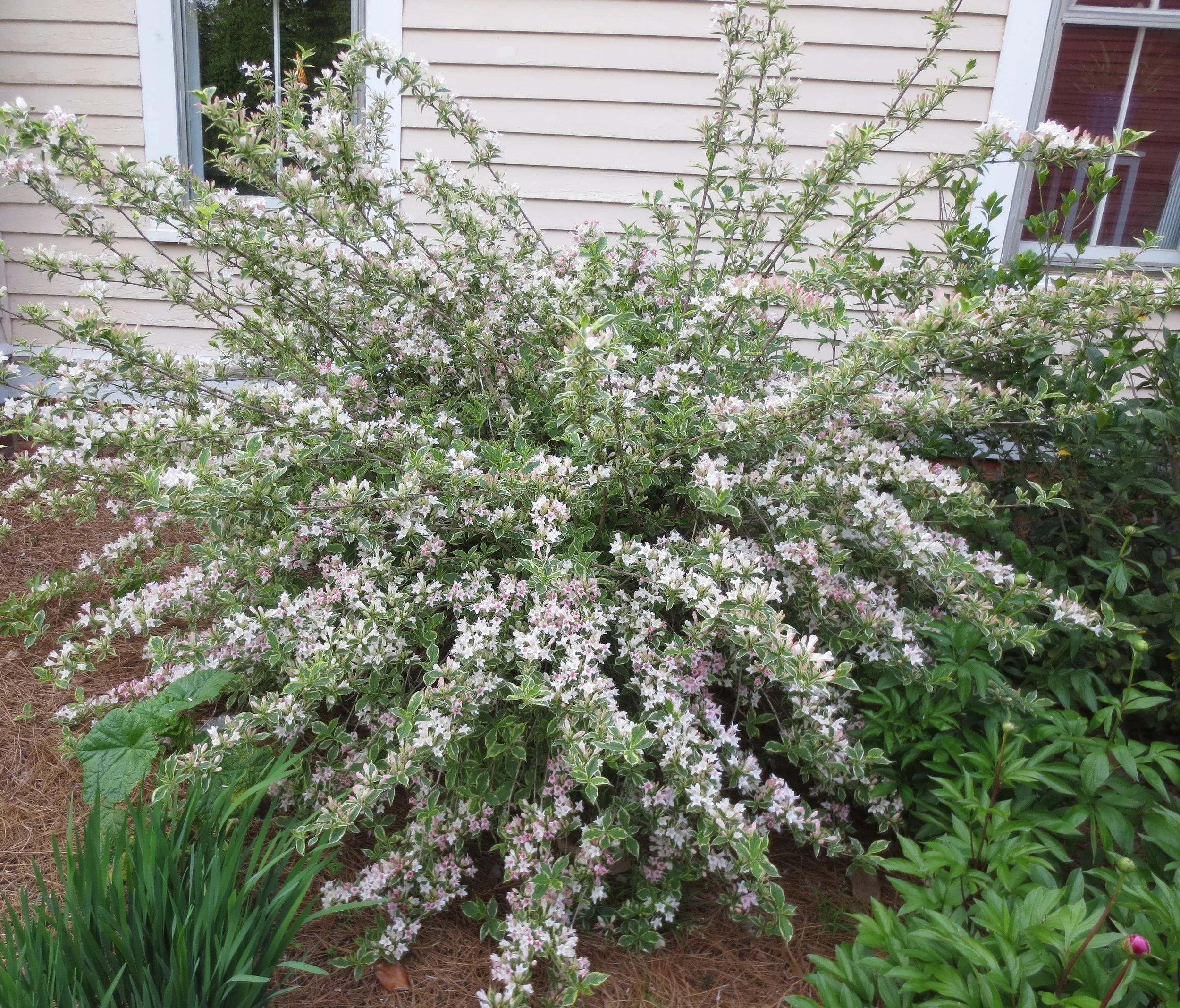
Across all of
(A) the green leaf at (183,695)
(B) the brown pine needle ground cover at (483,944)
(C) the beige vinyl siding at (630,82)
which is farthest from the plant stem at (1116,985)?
(C) the beige vinyl siding at (630,82)

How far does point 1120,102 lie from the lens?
3873mm

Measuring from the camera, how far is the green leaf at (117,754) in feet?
6.26

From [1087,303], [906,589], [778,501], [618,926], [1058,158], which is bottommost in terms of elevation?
[618,926]

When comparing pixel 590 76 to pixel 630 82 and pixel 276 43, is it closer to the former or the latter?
pixel 630 82

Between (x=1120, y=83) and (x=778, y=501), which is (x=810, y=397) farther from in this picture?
(x=1120, y=83)

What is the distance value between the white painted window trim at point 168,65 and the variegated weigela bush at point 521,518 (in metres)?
1.48

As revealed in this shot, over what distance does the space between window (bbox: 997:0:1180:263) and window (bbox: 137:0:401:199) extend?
10.5 feet

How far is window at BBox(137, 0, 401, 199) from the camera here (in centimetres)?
405

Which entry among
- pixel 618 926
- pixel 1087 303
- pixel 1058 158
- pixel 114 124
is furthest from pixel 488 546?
pixel 114 124

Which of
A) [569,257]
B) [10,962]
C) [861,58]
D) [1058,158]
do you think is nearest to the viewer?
[10,962]

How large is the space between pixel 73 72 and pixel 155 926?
14.3ft

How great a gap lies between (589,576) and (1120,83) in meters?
3.78

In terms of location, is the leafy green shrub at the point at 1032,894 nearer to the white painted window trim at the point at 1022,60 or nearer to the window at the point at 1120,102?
the white painted window trim at the point at 1022,60

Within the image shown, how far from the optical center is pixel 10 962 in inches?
51.1
